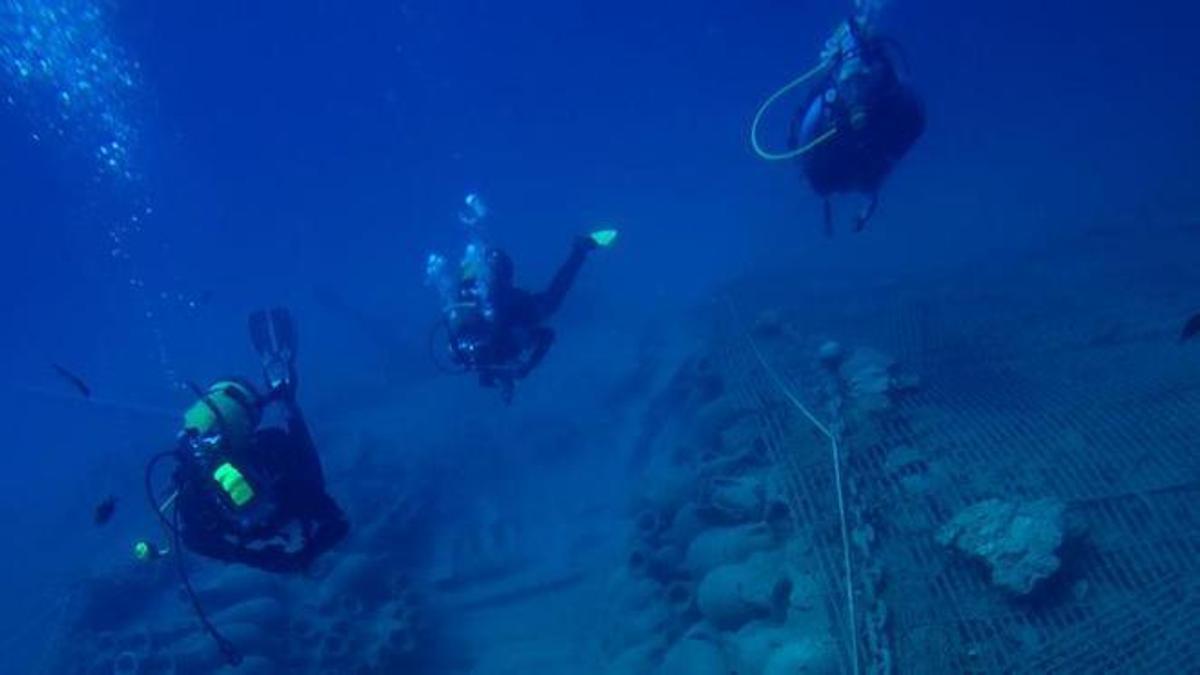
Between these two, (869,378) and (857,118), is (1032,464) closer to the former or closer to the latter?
(869,378)

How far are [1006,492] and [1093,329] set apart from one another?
3.34 meters

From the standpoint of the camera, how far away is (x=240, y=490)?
4.24m

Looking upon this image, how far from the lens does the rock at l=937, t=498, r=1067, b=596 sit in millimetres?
4273

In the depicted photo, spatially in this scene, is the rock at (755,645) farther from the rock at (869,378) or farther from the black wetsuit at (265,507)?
the black wetsuit at (265,507)

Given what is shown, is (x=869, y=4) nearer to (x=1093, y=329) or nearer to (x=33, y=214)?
(x=1093, y=329)

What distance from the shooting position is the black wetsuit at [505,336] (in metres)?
8.13

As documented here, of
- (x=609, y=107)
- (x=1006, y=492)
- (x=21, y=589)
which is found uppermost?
(x=609, y=107)

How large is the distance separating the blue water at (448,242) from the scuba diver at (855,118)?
3.79 ft

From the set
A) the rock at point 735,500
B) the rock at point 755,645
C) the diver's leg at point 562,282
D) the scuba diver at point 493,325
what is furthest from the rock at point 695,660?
the diver's leg at point 562,282

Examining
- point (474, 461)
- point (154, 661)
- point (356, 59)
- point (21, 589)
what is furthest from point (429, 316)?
point (356, 59)

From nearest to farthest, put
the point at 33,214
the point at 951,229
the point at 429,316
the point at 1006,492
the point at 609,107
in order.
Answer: the point at 1006,492 → the point at 951,229 → the point at 429,316 → the point at 33,214 → the point at 609,107

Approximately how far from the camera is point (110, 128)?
189 ft

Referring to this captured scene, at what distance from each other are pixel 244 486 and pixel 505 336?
164 inches

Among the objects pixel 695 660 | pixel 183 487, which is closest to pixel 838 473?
pixel 695 660
